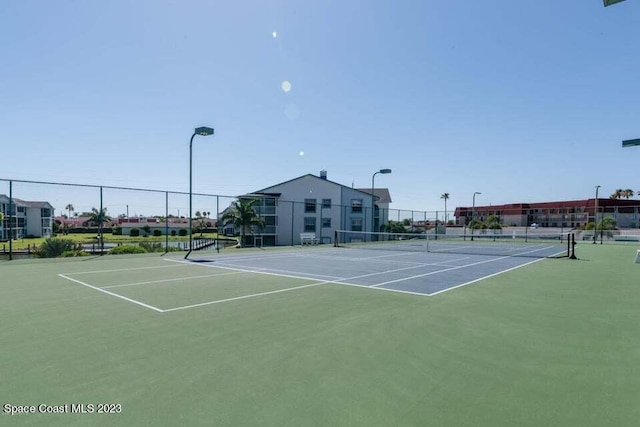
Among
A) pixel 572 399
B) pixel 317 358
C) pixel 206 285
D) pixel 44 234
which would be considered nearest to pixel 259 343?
pixel 317 358

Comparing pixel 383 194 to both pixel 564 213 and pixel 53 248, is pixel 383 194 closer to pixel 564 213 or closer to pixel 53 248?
pixel 564 213

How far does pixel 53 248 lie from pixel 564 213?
310 ft

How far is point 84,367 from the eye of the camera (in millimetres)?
3463

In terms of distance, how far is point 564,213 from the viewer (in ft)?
262

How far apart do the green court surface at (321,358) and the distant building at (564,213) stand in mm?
66770

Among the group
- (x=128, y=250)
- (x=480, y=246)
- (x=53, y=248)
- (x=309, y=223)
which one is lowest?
(x=480, y=246)

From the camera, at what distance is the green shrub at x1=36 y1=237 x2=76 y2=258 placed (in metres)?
16.3

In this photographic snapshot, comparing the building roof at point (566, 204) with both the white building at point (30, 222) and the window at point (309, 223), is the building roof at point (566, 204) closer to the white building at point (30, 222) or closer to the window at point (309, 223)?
the window at point (309, 223)

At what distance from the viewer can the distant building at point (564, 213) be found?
69.0m

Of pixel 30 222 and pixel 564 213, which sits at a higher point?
pixel 564 213

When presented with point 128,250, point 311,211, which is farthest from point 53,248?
point 311,211

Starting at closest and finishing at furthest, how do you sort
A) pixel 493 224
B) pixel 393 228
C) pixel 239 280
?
1. pixel 239 280
2. pixel 393 228
3. pixel 493 224

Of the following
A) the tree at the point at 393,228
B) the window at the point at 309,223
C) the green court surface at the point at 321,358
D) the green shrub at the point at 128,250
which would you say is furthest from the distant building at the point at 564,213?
the green court surface at the point at 321,358

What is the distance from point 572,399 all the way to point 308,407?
2.24 m
